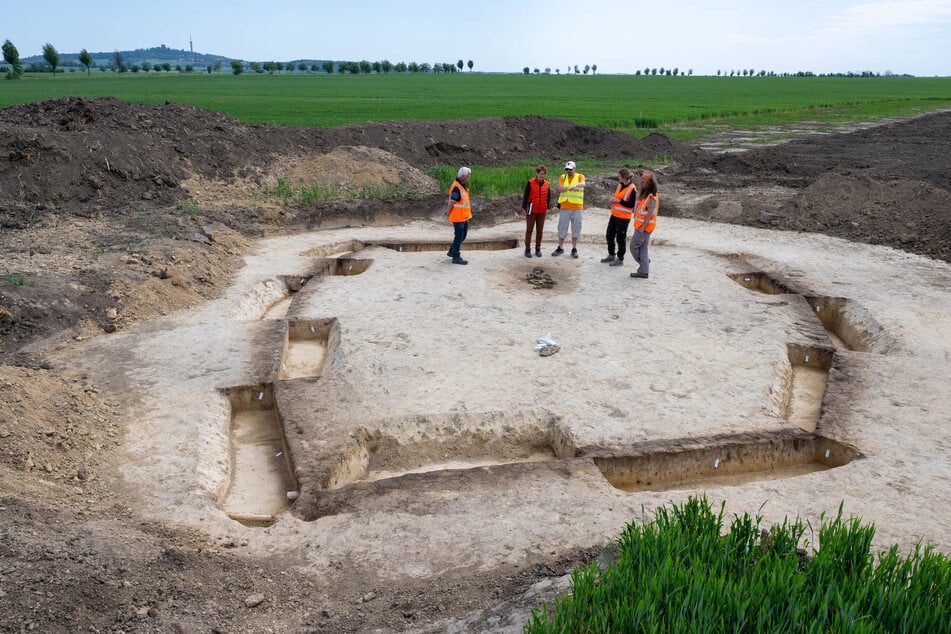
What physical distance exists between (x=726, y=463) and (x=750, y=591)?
11.2ft

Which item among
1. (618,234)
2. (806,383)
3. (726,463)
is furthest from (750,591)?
(618,234)

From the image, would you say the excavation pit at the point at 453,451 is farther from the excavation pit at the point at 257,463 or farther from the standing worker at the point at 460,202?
the standing worker at the point at 460,202

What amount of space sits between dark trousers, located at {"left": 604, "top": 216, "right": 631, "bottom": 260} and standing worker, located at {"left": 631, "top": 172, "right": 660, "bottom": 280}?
2.10ft

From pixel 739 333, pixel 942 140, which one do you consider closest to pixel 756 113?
pixel 942 140

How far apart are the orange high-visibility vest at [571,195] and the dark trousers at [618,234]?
0.67m

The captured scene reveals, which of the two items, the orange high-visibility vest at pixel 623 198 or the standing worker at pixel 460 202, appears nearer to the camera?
Answer: the orange high-visibility vest at pixel 623 198

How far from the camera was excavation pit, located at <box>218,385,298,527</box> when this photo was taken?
240 inches

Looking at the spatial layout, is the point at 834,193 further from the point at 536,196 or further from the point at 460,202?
the point at 460,202

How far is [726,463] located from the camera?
6.58 m

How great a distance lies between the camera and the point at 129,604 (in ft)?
13.4

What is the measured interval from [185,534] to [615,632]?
345 centimetres

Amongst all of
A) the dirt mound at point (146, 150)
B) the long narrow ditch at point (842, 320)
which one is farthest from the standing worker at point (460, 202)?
the dirt mound at point (146, 150)

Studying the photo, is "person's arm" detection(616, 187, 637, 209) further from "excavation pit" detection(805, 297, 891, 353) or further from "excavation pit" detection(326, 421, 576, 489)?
"excavation pit" detection(326, 421, 576, 489)

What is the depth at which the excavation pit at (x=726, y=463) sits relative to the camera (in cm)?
640
